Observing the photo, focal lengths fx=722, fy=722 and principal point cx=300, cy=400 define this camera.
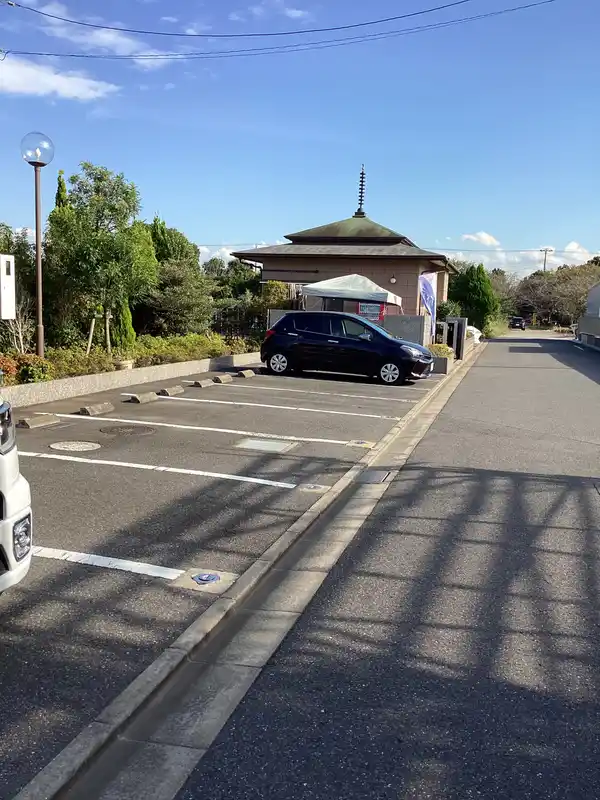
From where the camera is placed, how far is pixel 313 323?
1759cm

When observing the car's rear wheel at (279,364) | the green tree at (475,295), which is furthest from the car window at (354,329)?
the green tree at (475,295)

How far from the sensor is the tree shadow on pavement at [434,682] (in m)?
2.71

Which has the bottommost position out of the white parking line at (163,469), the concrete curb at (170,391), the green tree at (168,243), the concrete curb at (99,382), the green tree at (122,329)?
the white parking line at (163,469)

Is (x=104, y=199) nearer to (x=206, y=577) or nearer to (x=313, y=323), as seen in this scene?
(x=313, y=323)

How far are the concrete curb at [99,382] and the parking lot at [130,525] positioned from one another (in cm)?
30

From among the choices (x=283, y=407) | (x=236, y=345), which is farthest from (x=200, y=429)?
(x=236, y=345)

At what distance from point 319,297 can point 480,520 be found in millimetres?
17990

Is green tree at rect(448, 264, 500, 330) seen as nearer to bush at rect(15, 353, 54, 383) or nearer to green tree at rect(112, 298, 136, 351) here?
green tree at rect(112, 298, 136, 351)

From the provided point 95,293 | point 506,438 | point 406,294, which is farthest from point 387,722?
point 406,294

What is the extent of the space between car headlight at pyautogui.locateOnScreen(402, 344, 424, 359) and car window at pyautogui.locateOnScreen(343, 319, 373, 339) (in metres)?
0.94

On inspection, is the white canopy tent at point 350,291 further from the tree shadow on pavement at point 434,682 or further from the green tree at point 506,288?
the green tree at point 506,288

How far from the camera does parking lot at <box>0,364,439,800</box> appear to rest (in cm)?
330

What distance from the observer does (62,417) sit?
401 inches

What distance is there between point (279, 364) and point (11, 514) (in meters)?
14.5
